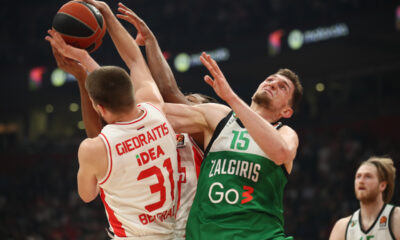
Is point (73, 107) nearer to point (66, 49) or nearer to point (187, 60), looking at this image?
point (187, 60)

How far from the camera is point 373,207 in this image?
17.9 feet

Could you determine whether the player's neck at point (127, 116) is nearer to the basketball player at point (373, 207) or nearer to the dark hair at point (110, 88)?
the dark hair at point (110, 88)

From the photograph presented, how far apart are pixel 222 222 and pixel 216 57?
40.3 ft

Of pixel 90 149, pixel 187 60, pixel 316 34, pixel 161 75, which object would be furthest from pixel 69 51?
pixel 187 60

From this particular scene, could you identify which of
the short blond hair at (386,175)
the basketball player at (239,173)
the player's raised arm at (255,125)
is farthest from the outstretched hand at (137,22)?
the short blond hair at (386,175)

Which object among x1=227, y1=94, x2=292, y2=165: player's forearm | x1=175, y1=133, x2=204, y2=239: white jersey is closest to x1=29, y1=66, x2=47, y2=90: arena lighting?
x1=175, y1=133, x2=204, y2=239: white jersey

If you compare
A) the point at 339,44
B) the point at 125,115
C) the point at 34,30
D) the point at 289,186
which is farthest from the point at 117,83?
the point at 34,30

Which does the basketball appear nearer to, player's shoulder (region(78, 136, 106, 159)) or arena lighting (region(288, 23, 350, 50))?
player's shoulder (region(78, 136, 106, 159))

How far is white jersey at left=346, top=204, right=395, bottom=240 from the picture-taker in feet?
17.3

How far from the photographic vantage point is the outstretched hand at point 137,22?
3.86 meters

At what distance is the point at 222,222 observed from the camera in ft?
10.6

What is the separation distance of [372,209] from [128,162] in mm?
3388

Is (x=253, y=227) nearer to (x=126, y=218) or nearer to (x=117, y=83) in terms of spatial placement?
(x=126, y=218)

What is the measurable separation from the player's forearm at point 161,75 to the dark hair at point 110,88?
91 centimetres
